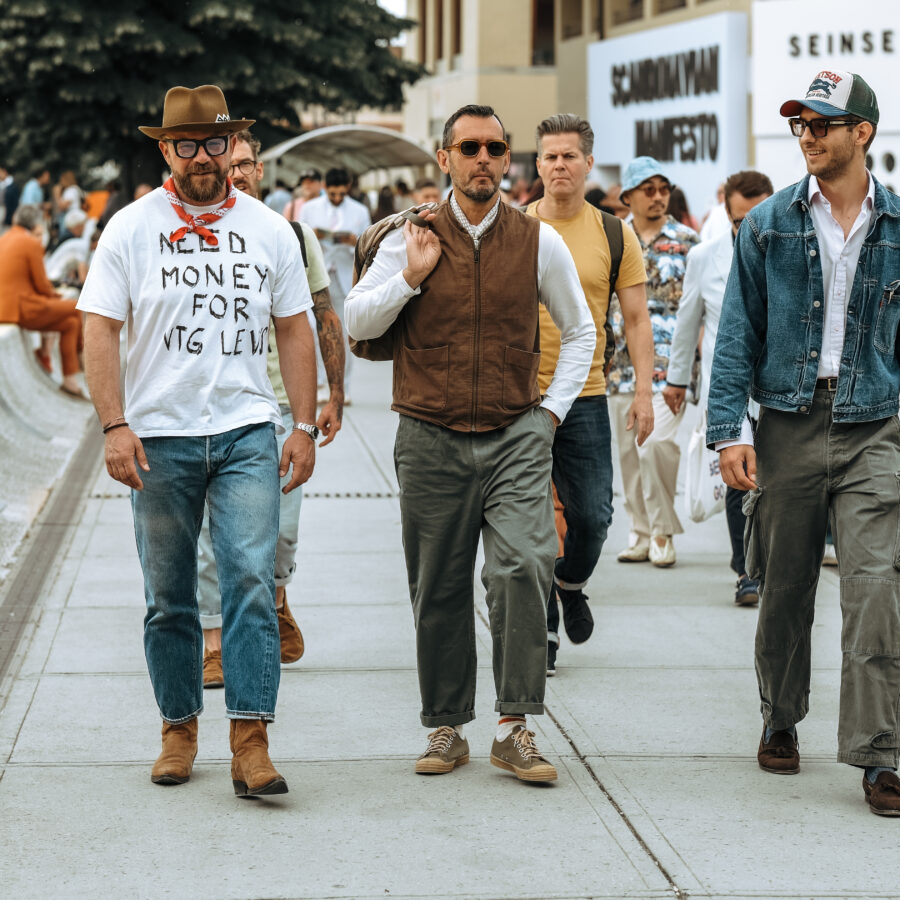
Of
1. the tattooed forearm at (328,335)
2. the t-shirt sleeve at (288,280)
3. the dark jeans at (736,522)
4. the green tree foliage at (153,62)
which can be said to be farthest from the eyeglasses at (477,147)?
the green tree foliage at (153,62)

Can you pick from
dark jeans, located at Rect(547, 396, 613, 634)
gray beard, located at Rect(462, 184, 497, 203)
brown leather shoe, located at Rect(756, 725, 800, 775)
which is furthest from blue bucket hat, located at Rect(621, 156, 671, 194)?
brown leather shoe, located at Rect(756, 725, 800, 775)

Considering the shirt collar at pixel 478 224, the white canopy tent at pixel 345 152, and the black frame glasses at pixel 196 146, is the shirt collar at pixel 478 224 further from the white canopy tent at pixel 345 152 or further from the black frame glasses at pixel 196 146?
the white canopy tent at pixel 345 152

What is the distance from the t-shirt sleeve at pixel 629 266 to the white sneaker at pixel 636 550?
8.95ft

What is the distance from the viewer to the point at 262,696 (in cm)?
477

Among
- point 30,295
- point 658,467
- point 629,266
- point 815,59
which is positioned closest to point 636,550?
point 658,467

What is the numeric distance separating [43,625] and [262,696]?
2484 millimetres

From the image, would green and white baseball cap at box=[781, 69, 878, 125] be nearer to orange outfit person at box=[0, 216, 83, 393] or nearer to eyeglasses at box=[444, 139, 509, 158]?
eyeglasses at box=[444, 139, 509, 158]

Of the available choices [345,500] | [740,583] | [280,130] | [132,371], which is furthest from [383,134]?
[132,371]

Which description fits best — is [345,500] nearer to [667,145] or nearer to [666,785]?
[666,785]

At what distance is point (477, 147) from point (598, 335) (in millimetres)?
1414

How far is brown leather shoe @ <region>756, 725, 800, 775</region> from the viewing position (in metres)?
5.04

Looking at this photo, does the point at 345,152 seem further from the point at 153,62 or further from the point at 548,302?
the point at 548,302

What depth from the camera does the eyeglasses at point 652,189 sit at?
8039 millimetres

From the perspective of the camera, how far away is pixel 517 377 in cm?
494
